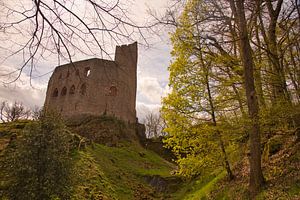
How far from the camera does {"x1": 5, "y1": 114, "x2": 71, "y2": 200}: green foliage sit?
21.8 feet

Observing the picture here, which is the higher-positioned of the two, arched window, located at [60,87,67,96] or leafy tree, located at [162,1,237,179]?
arched window, located at [60,87,67,96]

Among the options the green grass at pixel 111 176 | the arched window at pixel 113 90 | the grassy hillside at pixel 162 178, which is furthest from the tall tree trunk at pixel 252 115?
the arched window at pixel 113 90

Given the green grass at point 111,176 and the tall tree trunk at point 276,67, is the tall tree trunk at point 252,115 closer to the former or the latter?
the tall tree trunk at point 276,67

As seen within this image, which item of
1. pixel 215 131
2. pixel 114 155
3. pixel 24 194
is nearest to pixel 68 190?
pixel 24 194

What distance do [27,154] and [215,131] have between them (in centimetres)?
614

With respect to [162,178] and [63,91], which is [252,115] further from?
[63,91]

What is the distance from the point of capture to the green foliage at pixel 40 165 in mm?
6641

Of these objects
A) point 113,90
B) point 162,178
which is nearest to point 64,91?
point 113,90

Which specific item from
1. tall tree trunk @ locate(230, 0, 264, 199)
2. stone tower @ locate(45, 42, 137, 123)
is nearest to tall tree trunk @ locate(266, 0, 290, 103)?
tall tree trunk @ locate(230, 0, 264, 199)

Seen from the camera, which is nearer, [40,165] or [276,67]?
[276,67]

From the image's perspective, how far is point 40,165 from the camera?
701cm

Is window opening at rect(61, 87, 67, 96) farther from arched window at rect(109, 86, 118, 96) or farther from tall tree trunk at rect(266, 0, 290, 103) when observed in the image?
tall tree trunk at rect(266, 0, 290, 103)

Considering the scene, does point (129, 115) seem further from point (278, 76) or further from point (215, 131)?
point (278, 76)

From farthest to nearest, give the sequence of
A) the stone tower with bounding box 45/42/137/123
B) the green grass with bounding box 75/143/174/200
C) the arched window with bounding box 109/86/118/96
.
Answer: the arched window with bounding box 109/86/118/96 → the stone tower with bounding box 45/42/137/123 → the green grass with bounding box 75/143/174/200
